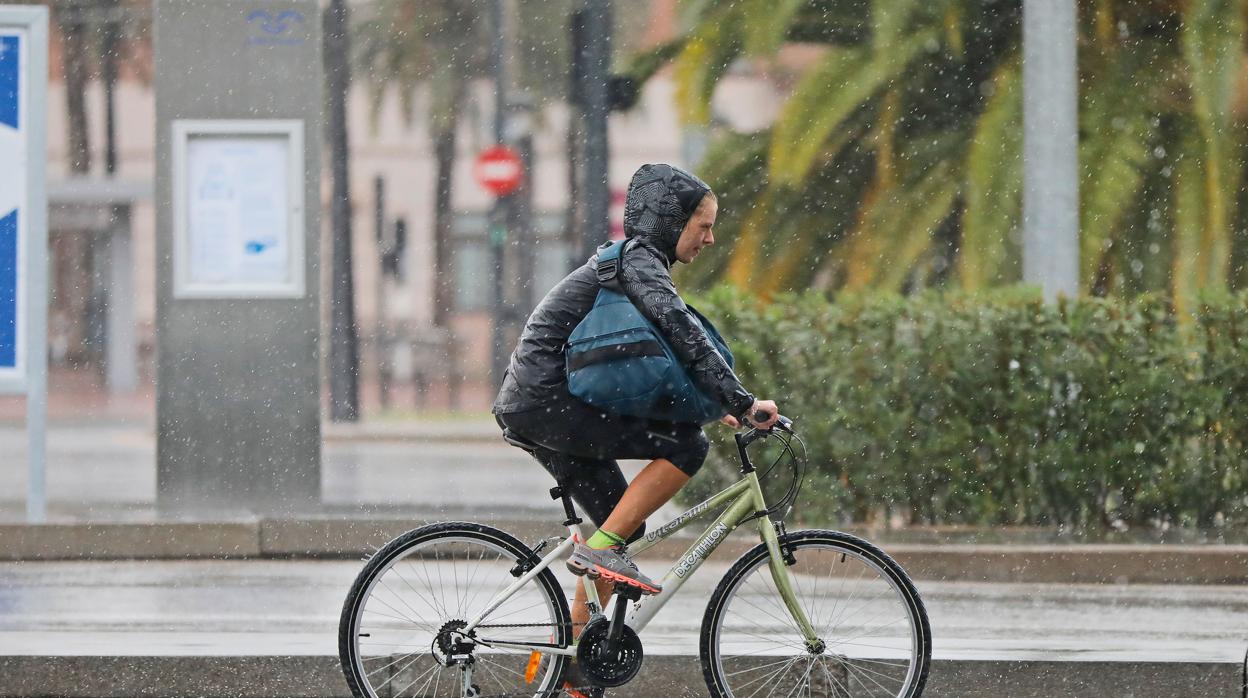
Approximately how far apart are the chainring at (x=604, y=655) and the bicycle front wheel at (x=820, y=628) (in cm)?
20

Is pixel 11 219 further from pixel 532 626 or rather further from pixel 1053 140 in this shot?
pixel 1053 140

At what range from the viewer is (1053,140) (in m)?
9.53

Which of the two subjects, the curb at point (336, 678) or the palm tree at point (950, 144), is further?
the palm tree at point (950, 144)

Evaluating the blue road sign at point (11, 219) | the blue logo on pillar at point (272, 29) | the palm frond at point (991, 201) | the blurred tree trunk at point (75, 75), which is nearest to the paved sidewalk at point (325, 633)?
the blue road sign at point (11, 219)

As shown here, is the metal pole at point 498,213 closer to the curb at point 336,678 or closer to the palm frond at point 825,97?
the palm frond at point 825,97

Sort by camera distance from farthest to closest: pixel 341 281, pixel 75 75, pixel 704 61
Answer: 1. pixel 75 75
2. pixel 341 281
3. pixel 704 61

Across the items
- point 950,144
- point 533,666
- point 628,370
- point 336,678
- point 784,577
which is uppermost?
point 950,144

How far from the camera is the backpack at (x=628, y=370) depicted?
4543 mm

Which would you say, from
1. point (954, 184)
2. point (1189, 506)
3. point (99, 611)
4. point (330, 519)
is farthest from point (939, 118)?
point (99, 611)

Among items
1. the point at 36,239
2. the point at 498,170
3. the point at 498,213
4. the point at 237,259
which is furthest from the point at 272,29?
the point at 498,213

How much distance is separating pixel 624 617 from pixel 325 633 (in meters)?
2.11

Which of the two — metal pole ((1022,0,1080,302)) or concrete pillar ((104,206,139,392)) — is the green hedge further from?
concrete pillar ((104,206,139,392))

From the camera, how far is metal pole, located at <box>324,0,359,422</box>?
65.9 feet

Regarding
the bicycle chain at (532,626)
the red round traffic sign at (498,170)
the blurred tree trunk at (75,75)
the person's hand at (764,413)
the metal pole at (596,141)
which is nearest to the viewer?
the person's hand at (764,413)
